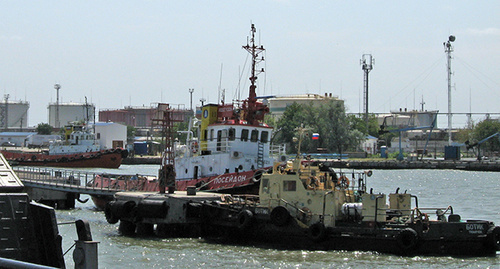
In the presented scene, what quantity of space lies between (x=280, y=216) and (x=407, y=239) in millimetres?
3759

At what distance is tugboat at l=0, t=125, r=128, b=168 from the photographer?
71312 millimetres

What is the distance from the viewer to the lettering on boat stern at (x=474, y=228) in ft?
63.4

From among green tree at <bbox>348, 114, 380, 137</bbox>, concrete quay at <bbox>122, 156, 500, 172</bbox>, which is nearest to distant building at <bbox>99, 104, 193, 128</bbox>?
green tree at <bbox>348, 114, 380, 137</bbox>

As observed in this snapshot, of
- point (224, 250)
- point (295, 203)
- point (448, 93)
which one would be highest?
point (448, 93)

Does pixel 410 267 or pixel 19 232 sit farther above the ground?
pixel 19 232

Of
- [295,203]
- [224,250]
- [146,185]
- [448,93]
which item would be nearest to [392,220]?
[295,203]

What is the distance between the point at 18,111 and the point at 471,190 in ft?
454

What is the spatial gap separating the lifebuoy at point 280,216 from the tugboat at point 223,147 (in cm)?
569

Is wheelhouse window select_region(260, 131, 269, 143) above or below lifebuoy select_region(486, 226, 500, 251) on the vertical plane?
above

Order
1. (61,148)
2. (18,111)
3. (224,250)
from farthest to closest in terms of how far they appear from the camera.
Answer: (18,111)
(61,148)
(224,250)

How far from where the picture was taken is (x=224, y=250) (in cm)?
2103

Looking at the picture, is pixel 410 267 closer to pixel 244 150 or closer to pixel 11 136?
pixel 244 150

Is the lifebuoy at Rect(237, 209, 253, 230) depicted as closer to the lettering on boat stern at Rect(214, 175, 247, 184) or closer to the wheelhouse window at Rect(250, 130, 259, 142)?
the lettering on boat stern at Rect(214, 175, 247, 184)

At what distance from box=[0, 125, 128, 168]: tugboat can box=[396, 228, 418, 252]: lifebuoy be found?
180 feet
